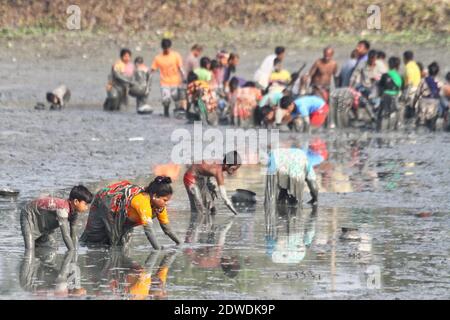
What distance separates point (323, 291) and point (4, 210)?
5.40 meters

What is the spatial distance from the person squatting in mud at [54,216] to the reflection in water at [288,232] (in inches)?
77.6

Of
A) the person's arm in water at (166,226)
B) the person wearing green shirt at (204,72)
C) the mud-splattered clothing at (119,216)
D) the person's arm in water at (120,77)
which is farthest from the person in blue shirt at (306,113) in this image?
the mud-splattered clothing at (119,216)

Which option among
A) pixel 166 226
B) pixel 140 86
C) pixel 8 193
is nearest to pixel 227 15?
pixel 140 86

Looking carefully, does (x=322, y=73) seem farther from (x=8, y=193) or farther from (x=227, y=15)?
(x=8, y=193)

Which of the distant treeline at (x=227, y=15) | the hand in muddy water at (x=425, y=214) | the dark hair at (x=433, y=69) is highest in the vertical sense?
the distant treeline at (x=227, y=15)

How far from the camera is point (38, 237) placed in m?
14.1

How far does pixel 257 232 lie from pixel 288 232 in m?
0.35

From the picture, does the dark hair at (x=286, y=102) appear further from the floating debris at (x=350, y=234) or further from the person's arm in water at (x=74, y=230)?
the person's arm in water at (x=74, y=230)

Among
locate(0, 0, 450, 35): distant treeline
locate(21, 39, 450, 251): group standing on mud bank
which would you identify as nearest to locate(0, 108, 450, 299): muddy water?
locate(21, 39, 450, 251): group standing on mud bank

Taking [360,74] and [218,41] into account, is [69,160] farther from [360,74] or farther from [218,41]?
[218,41]

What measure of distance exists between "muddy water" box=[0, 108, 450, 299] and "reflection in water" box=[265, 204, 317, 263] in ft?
0.04

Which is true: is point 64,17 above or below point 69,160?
above

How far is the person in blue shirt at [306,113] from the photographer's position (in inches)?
956
